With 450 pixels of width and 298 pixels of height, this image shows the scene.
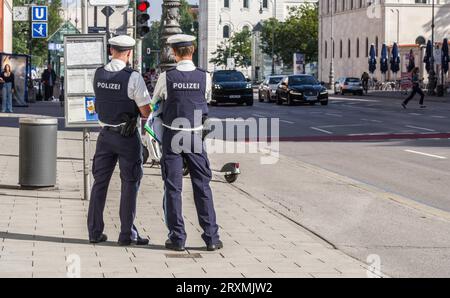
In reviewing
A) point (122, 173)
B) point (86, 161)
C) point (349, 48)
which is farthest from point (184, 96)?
point (349, 48)

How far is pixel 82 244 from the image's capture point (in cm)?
1000

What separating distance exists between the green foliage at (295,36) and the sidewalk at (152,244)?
120556mm

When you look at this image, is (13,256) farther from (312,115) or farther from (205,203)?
(312,115)

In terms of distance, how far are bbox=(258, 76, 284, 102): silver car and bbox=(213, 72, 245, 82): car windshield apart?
2.61m

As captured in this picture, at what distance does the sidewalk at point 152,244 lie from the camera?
858 cm

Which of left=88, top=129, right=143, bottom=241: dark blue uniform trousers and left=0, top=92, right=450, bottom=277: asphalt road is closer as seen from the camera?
left=88, top=129, right=143, bottom=241: dark blue uniform trousers

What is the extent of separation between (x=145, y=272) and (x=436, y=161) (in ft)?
40.1

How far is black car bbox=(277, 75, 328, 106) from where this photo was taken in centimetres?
5203

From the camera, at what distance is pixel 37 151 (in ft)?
47.2

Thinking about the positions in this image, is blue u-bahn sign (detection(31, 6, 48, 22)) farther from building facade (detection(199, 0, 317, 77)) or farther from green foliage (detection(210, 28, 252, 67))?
building facade (detection(199, 0, 317, 77))

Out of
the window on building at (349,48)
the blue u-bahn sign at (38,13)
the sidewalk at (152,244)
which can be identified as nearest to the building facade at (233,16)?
the window on building at (349,48)

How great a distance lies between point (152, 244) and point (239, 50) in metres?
152

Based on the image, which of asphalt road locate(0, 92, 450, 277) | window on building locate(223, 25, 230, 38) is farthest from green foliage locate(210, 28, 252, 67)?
asphalt road locate(0, 92, 450, 277)

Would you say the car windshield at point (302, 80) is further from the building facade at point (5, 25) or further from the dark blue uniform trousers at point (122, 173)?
the dark blue uniform trousers at point (122, 173)
